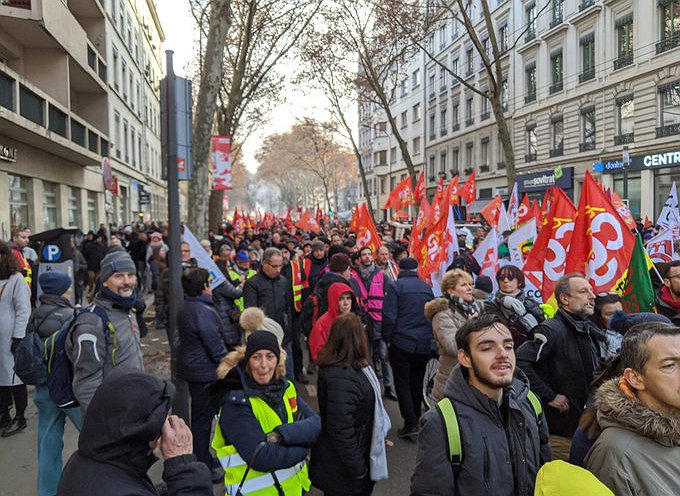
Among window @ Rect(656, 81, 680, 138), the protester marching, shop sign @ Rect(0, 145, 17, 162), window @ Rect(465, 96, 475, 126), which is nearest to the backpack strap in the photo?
the protester marching

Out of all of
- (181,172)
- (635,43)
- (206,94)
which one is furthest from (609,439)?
(635,43)

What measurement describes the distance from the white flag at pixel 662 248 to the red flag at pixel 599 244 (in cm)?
365

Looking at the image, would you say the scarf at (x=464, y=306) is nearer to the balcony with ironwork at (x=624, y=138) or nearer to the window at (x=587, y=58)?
the balcony with ironwork at (x=624, y=138)

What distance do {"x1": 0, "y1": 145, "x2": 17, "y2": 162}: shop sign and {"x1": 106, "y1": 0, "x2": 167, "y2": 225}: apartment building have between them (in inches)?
248

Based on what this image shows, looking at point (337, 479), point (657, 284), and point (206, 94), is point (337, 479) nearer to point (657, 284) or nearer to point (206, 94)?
point (657, 284)

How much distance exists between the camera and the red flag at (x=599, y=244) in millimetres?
4941

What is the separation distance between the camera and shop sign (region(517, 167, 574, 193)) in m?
26.5

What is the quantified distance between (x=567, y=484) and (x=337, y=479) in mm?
2000

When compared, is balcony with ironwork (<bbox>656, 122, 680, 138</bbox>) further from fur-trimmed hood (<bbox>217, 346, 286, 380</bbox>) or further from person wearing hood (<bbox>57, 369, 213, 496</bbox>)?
person wearing hood (<bbox>57, 369, 213, 496</bbox>)

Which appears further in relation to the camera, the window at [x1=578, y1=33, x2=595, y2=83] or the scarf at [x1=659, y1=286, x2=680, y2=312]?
the window at [x1=578, y1=33, x2=595, y2=83]

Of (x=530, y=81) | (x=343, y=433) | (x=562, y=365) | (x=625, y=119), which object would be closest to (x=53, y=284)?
(x=343, y=433)

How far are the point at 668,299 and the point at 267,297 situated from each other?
3925mm

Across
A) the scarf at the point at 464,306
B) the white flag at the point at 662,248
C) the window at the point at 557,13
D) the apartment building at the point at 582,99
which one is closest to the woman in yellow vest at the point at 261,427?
the scarf at the point at 464,306

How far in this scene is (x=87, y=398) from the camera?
3.17 meters
